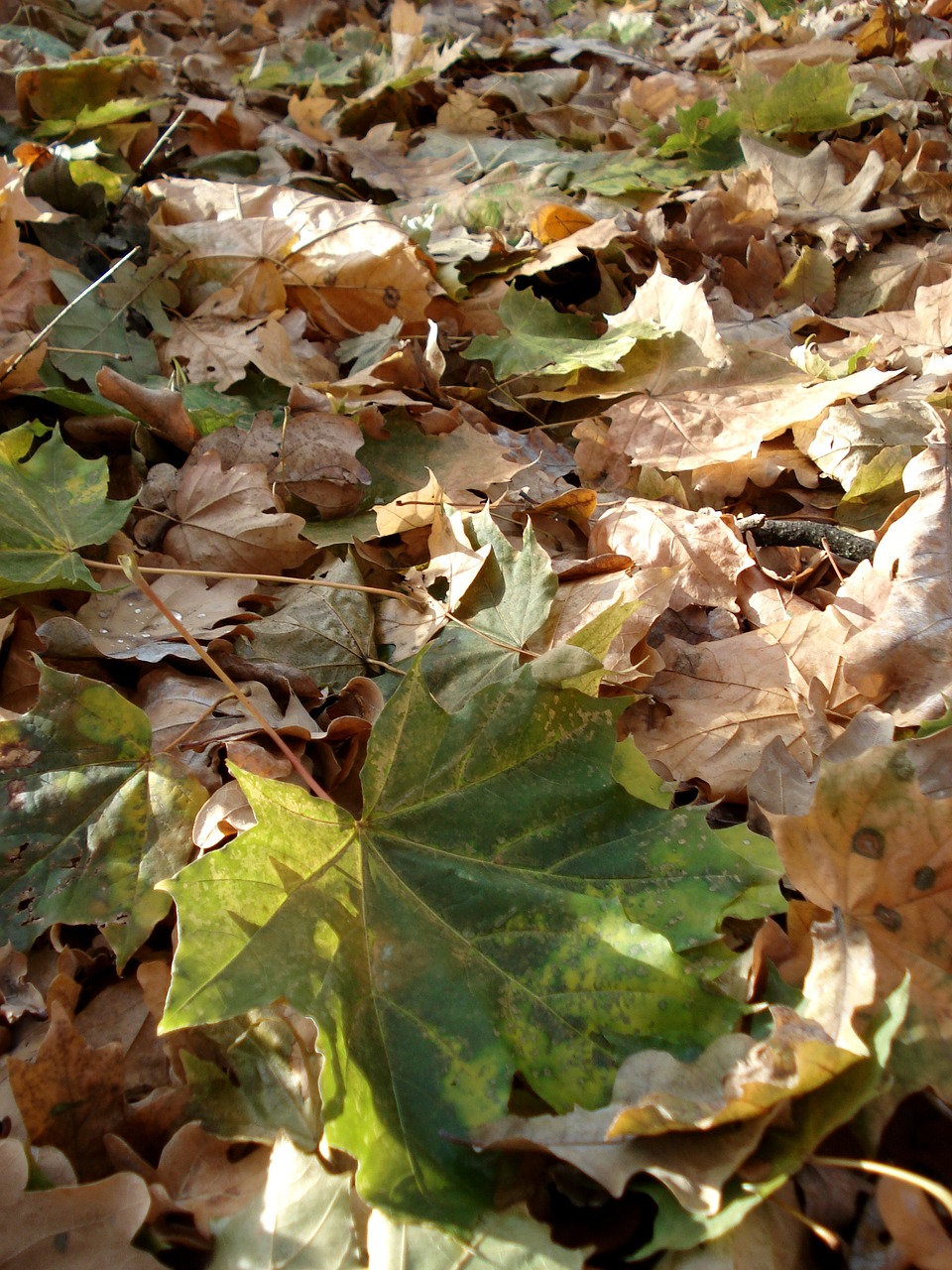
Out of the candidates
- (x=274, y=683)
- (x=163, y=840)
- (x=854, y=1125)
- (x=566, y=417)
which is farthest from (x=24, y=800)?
(x=566, y=417)

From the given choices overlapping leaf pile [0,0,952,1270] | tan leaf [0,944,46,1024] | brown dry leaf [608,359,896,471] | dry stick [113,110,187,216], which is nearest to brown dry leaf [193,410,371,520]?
overlapping leaf pile [0,0,952,1270]

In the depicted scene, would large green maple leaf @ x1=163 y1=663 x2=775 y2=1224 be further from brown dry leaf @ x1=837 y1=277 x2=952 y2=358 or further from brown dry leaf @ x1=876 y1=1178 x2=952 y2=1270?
brown dry leaf @ x1=837 y1=277 x2=952 y2=358

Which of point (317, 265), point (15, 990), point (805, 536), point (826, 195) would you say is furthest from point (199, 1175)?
point (826, 195)

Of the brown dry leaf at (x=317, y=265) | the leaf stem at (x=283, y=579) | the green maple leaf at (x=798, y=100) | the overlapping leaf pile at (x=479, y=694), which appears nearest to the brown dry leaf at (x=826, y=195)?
the overlapping leaf pile at (x=479, y=694)

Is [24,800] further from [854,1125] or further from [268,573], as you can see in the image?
[854,1125]

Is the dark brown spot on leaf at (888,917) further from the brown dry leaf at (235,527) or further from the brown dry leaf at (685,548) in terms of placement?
the brown dry leaf at (235,527)

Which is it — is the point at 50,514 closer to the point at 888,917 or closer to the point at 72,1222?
the point at 72,1222
